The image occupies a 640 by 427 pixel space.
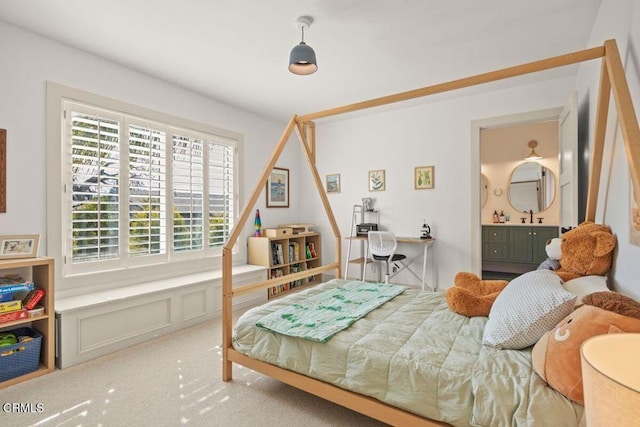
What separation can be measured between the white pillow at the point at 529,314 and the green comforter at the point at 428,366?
0.19ft

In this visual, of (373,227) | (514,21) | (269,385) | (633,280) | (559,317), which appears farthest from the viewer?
(373,227)

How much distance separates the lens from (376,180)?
16.5 feet

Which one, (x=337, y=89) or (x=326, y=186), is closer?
(x=337, y=89)

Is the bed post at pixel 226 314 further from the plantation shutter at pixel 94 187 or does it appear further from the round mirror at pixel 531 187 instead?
the round mirror at pixel 531 187

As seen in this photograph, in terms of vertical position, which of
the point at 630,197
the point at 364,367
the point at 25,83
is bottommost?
the point at 364,367

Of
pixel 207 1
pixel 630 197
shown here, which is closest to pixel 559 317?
pixel 630 197

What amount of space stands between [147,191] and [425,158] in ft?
11.5

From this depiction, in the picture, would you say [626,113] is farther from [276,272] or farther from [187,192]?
[276,272]

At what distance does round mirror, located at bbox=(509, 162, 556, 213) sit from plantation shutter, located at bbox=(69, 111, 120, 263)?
6.18 m

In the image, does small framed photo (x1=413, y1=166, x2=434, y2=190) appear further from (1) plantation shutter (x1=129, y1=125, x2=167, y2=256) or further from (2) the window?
(1) plantation shutter (x1=129, y1=125, x2=167, y2=256)

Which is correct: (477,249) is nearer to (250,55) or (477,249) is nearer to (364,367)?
(364,367)

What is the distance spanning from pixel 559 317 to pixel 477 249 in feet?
9.56

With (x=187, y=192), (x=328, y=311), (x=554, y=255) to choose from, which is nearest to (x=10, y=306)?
(x=187, y=192)

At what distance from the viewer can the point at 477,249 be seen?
420 cm
